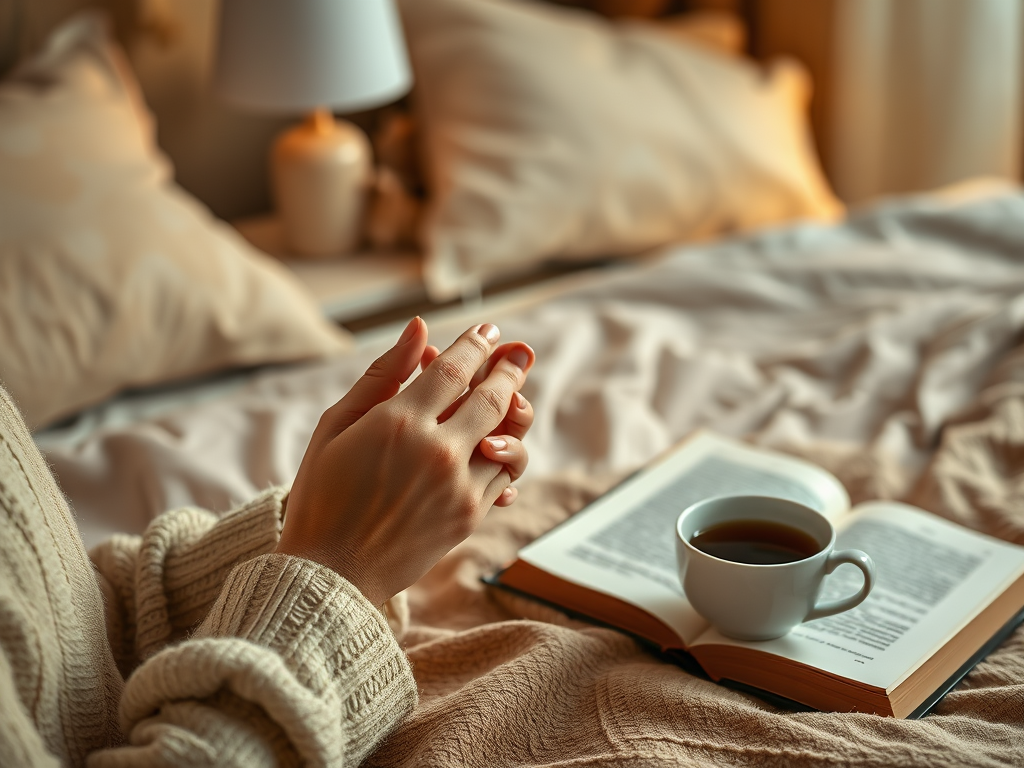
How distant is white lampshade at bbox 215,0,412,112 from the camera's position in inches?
61.1

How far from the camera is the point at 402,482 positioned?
0.65 metres

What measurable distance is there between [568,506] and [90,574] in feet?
1.46

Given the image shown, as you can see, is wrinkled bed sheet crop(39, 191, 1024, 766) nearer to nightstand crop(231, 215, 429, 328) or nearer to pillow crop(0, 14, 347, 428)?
pillow crop(0, 14, 347, 428)

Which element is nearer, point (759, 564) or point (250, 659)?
point (250, 659)

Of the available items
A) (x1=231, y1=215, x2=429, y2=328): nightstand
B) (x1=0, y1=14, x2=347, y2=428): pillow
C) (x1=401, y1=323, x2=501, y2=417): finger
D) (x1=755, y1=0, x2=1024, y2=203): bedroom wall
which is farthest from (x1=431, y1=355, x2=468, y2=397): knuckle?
(x1=755, y1=0, x2=1024, y2=203): bedroom wall

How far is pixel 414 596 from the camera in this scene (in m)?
0.89

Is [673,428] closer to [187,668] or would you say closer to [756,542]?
[756,542]

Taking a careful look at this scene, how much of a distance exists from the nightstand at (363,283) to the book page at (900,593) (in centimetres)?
93

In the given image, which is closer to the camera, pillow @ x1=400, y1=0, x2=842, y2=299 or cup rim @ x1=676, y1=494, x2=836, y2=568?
cup rim @ x1=676, y1=494, x2=836, y2=568

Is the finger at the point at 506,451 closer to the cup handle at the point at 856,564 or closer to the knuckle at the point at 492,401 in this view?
the knuckle at the point at 492,401

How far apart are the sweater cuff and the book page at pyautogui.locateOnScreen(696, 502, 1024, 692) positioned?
0.22 metres

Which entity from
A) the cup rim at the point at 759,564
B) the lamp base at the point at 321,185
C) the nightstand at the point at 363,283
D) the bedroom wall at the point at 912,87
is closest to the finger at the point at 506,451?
the cup rim at the point at 759,564

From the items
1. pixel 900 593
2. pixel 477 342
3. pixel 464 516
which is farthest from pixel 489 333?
pixel 900 593

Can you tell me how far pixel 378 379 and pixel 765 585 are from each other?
11.0 inches
